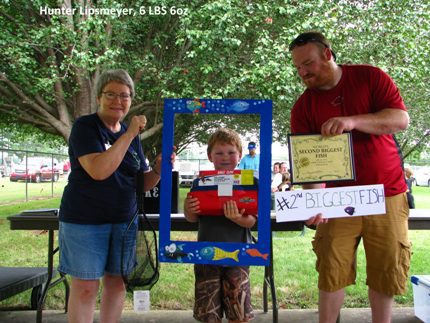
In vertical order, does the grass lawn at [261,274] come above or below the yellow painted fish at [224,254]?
below

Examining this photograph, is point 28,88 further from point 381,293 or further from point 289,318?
point 381,293

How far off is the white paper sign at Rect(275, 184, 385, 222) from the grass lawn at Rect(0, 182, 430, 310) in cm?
49

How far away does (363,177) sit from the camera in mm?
1707

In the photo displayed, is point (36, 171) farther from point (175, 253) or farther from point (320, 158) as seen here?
point (320, 158)

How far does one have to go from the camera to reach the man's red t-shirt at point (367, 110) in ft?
5.60

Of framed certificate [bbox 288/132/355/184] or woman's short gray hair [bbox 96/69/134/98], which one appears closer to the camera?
framed certificate [bbox 288/132/355/184]

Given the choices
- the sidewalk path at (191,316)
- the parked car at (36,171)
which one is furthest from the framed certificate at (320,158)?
the parked car at (36,171)

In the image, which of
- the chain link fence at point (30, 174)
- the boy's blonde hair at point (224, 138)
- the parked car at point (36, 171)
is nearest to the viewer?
the boy's blonde hair at point (224, 138)

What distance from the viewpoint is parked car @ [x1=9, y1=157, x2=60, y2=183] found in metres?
7.74

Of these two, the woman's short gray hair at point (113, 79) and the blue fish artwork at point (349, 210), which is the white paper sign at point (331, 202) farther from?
the woman's short gray hair at point (113, 79)

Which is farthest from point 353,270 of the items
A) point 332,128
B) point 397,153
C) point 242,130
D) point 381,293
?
point 242,130

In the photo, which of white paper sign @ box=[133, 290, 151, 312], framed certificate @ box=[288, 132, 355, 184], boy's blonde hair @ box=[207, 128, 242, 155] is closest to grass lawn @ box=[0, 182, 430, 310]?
boy's blonde hair @ box=[207, 128, 242, 155]

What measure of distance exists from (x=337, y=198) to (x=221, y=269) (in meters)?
0.66

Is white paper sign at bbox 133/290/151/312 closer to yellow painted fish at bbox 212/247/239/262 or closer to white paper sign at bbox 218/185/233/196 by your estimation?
yellow painted fish at bbox 212/247/239/262
